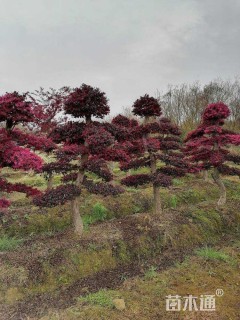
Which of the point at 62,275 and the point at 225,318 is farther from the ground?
the point at 62,275

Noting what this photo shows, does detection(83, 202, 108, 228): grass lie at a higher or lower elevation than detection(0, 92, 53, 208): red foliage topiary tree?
lower

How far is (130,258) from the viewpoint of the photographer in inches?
302

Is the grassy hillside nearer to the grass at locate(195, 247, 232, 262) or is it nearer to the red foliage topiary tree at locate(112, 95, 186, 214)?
the grass at locate(195, 247, 232, 262)

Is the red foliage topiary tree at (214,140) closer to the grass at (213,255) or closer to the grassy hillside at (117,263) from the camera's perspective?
the grassy hillside at (117,263)

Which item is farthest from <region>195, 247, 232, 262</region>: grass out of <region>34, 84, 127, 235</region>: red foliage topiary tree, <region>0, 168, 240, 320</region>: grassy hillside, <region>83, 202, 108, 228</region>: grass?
<region>83, 202, 108, 228</region>: grass

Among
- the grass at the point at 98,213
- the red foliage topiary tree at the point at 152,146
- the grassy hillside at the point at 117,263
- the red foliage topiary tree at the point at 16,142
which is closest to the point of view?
the red foliage topiary tree at the point at 16,142

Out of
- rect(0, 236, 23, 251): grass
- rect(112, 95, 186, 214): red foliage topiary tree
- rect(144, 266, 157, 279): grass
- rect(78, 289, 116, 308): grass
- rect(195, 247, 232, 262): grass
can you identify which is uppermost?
rect(112, 95, 186, 214): red foliage topiary tree

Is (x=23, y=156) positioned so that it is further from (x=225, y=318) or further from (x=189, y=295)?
(x=225, y=318)

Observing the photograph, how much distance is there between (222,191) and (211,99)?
23.1 metres

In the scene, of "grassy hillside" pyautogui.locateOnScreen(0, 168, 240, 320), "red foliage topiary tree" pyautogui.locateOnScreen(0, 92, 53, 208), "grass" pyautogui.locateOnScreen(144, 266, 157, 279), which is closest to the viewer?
"red foliage topiary tree" pyautogui.locateOnScreen(0, 92, 53, 208)

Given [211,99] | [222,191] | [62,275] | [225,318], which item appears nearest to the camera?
[225,318]

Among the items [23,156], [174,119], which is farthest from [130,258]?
[174,119]

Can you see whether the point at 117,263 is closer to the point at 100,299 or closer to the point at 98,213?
the point at 100,299

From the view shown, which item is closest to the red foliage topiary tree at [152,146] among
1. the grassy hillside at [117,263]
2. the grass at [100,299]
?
the grassy hillside at [117,263]
